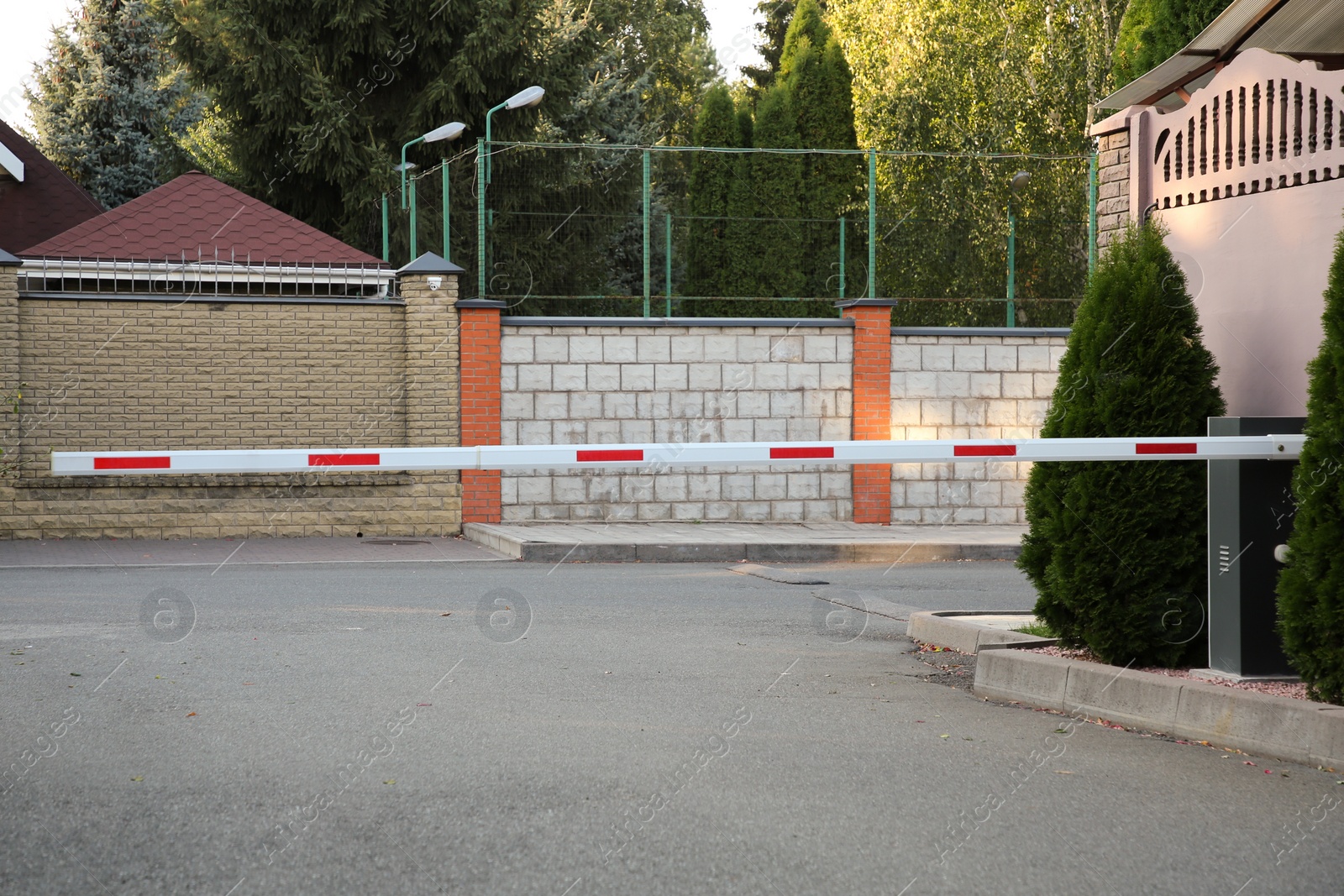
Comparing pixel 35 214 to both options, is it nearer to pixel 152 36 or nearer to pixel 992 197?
pixel 152 36

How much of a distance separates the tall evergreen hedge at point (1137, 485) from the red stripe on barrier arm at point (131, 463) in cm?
404

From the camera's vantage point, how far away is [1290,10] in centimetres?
678

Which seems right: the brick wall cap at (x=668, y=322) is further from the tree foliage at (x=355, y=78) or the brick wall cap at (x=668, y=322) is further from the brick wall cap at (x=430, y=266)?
the tree foliage at (x=355, y=78)

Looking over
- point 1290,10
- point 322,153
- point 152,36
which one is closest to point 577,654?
point 1290,10

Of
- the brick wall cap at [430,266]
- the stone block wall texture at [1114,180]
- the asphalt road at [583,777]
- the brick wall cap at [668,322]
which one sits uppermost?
the brick wall cap at [430,266]

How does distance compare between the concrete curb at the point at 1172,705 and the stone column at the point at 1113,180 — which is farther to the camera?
the stone column at the point at 1113,180

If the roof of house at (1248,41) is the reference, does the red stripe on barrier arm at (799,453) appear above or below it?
below

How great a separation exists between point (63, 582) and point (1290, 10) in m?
9.62

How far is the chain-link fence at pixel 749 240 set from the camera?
17.7 metres

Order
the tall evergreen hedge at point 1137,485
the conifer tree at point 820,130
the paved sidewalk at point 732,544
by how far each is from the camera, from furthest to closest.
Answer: the conifer tree at point 820,130
the paved sidewalk at point 732,544
the tall evergreen hedge at point 1137,485

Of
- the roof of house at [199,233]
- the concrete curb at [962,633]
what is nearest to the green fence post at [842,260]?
the roof of house at [199,233]

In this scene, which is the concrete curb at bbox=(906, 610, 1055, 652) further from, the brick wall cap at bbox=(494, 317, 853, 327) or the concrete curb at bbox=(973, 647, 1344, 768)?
the brick wall cap at bbox=(494, 317, 853, 327)

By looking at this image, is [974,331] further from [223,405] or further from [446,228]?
[223,405]

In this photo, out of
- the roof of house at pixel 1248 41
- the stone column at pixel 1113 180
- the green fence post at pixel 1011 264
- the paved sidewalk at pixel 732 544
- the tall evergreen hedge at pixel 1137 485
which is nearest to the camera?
the tall evergreen hedge at pixel 1137 485
